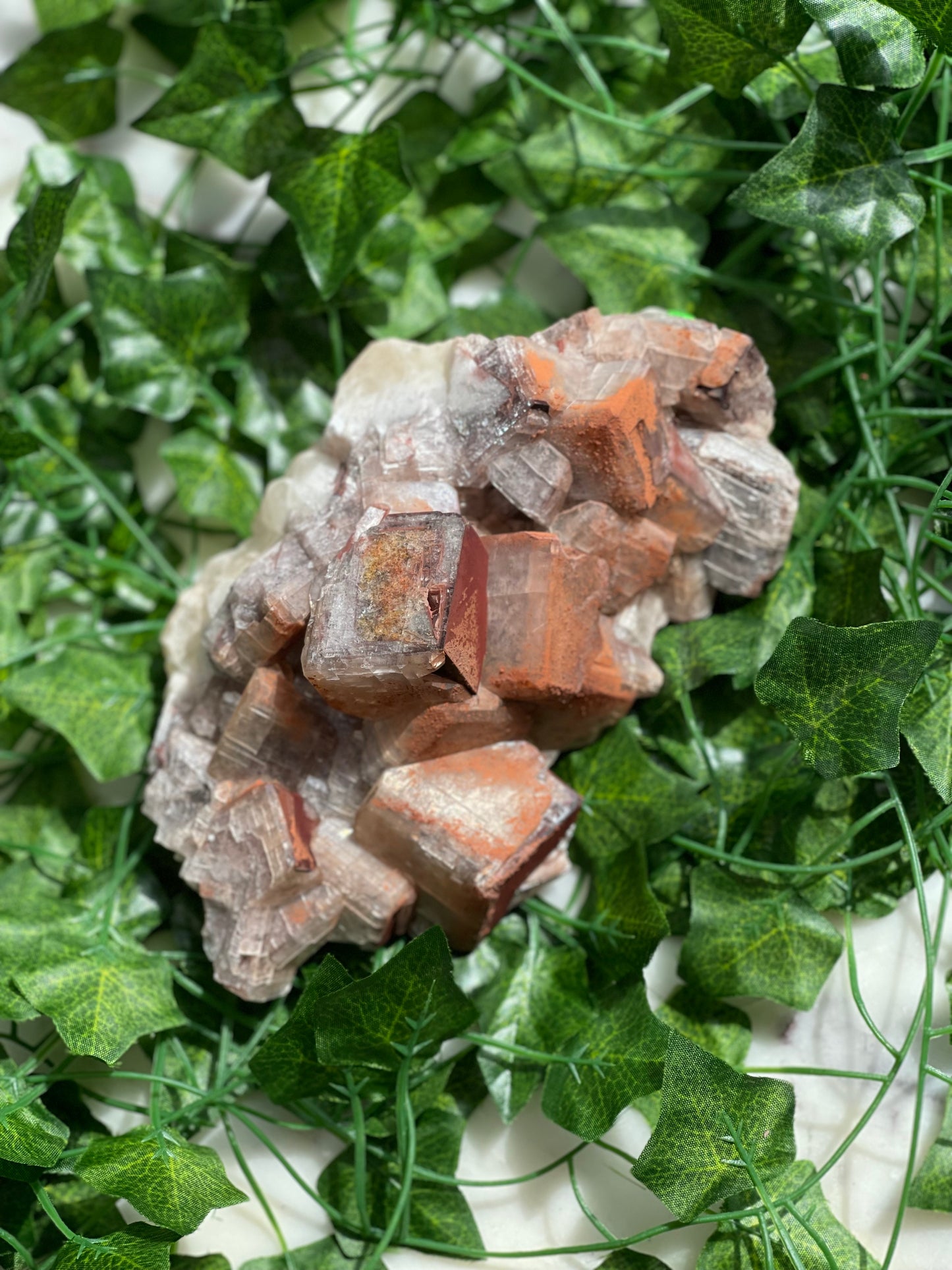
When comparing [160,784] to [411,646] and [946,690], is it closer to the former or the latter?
[411,646]

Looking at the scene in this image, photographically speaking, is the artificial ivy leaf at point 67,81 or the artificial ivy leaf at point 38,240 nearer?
the artificial ivy leaf at point 38,240

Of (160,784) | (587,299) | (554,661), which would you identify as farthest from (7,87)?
(554,661)

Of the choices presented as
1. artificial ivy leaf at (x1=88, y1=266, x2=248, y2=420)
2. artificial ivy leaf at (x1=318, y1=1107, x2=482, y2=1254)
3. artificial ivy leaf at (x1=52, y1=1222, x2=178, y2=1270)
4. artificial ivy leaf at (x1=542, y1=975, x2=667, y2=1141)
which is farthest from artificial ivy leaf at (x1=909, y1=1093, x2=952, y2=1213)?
artificial ivy leaf at (x1=88, y1=266, x2=248, y2=420)

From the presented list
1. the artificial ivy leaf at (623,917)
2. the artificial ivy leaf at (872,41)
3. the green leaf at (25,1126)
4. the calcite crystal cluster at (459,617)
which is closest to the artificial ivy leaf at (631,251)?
the calcite crystal cluster at (459,617)

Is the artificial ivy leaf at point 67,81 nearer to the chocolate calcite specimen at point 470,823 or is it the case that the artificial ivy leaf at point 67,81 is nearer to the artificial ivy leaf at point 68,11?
the artificial ivy leaf at point 68,11

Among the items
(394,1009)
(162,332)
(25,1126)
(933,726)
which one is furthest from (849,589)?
(25,1126)

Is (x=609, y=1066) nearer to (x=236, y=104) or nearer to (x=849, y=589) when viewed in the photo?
(x=849, y=589)
